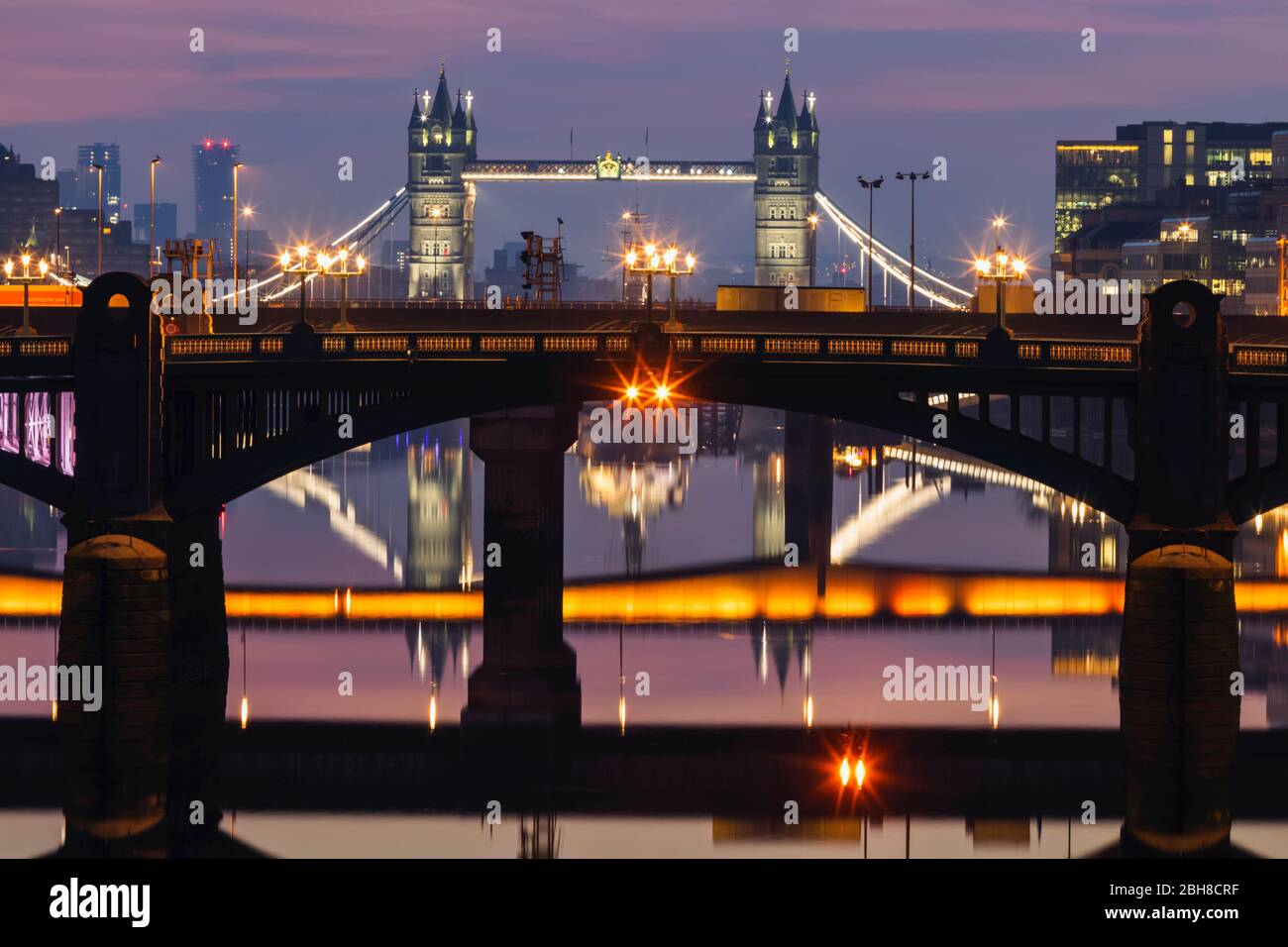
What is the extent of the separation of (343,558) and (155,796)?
189 ft

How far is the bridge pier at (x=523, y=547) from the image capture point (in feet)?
240

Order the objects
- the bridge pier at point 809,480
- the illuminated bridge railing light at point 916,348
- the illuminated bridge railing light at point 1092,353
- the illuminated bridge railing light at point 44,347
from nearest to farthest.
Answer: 1. the illuminated bridge railing light at point 1092,353
2. the illuminated bridge railing light at point 44,347
3. the illuminated bridge railing light at point 916,348
4. the bridge pier at point 809,480

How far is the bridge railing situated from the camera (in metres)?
67.6

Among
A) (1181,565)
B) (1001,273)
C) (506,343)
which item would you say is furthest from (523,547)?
(1181,565)

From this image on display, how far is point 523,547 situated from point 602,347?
25.3 ft

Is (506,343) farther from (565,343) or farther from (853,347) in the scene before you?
(853,347)

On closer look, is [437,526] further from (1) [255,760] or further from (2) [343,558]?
(1) [255,760]

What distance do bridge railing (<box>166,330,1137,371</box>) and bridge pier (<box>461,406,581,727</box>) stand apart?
4.89 m

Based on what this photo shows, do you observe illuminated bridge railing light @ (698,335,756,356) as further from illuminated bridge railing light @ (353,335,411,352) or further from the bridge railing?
illuminated bridge railing light @ (353,335,411,352)

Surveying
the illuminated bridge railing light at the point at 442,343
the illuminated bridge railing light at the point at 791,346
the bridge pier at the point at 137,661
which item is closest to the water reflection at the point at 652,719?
the bridge pier at the point at 137,661

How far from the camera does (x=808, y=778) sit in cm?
6150

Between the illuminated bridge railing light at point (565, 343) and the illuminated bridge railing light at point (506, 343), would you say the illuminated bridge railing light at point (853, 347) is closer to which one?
the illuminated bridge railing light at point (565, 343)

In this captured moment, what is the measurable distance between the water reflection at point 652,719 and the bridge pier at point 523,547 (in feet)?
0.58

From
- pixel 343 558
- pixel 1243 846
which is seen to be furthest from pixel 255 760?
pixel 343 558
